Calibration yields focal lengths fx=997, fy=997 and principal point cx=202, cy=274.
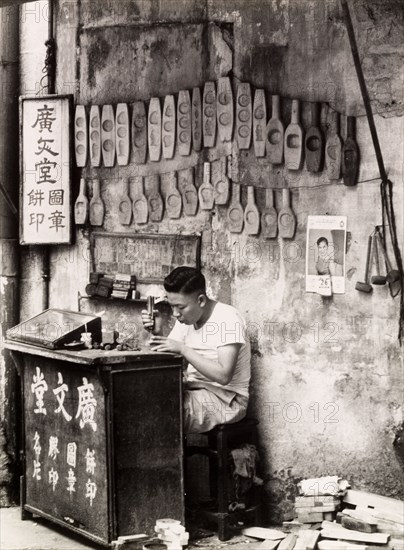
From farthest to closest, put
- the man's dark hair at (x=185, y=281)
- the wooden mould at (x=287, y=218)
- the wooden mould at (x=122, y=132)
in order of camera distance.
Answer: the wooden mould at (x=122, y=132)
the wooden mould at (x=287, y=218)
the man's dark hair at (x=185, y=281)

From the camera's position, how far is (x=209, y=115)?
728cm

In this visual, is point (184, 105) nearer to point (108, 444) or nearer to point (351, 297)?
point (351, 297)

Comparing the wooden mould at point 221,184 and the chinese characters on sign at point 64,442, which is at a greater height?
the wooden mould at point 221,184

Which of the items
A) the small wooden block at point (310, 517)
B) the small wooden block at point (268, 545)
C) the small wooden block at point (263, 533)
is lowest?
the small wooden block at point (263, 533)

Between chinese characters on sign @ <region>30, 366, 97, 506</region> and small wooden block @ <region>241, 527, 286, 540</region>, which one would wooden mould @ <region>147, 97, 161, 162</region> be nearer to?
chinese characters on sign @ <region>30, 366, 97, 506</region>

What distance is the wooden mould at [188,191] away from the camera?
7.37m

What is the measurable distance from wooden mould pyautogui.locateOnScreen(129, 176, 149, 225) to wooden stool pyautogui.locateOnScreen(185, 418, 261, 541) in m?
1.78

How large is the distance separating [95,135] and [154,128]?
553 mm

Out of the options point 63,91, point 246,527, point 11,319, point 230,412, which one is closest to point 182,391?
point 230,412

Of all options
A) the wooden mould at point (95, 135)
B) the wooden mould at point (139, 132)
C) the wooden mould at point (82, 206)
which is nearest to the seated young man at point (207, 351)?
the wooden mould at point (139, 132)

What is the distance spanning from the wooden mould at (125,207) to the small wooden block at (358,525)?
2835mm

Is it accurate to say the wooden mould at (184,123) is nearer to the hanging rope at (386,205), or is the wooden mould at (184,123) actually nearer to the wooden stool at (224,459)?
the hanging rope at (386,205)

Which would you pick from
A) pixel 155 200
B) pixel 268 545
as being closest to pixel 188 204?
pixel 155 200

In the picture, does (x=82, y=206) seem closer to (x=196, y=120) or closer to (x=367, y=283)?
(x=196, y=120)
